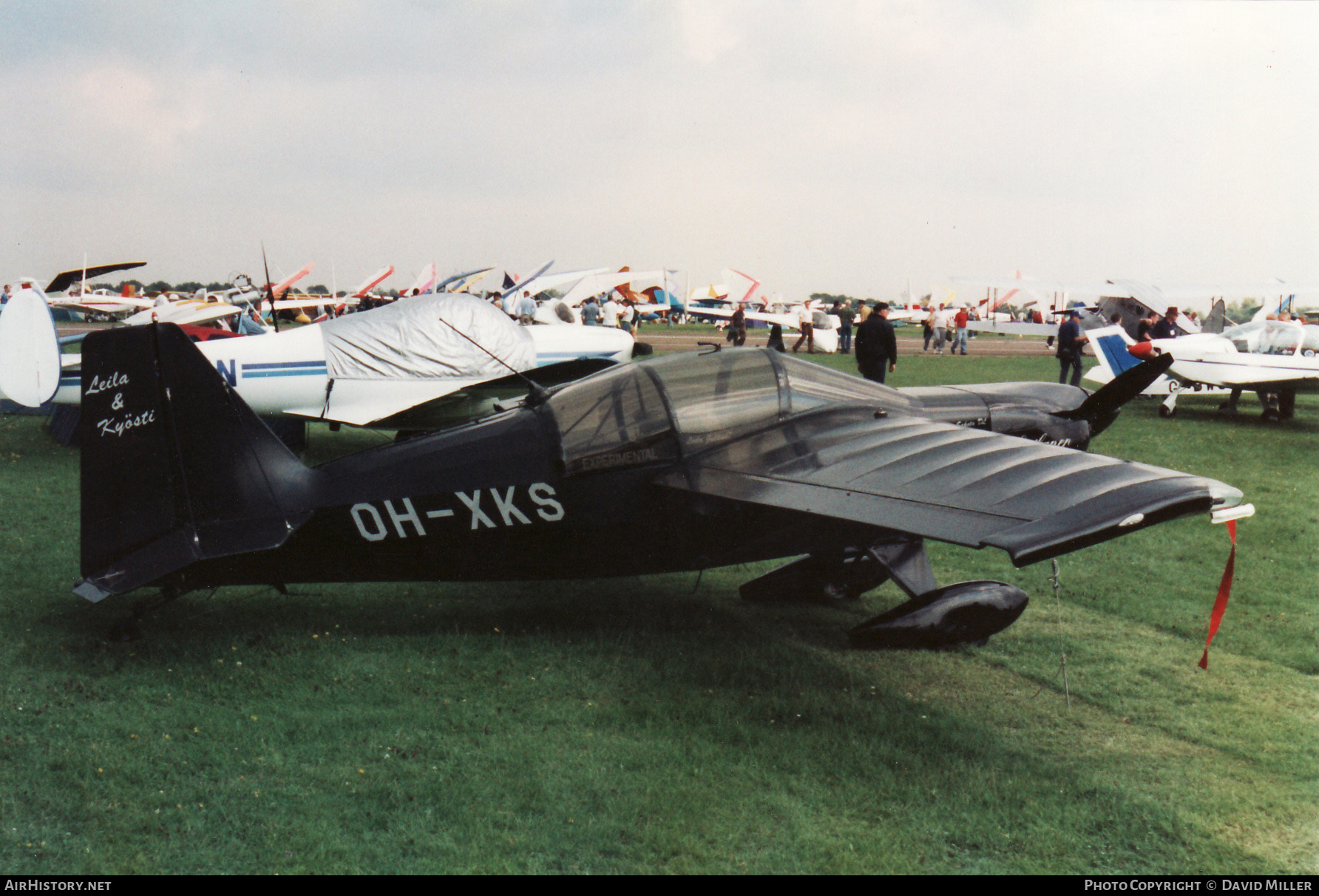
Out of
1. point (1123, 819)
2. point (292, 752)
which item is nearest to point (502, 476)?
point (292, 752)

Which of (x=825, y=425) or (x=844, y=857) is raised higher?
(x=825, y=425)

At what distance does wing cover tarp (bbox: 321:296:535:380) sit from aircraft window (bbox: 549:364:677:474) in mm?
5308

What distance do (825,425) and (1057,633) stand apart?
79.8 inches

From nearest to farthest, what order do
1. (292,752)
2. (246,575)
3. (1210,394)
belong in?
(292,752), (246,575), (1210,394)

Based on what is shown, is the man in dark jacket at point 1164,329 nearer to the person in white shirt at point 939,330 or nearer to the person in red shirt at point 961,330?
the person in red shirt at point 961,330

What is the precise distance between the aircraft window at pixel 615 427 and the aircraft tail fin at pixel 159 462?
1.57 m

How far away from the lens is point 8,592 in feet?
19.4

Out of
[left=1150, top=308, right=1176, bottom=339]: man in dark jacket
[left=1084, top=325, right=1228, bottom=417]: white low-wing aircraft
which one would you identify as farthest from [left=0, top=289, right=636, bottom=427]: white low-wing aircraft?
[left=1150, top=308, right=1176, bottom=339]: man in dark jacket

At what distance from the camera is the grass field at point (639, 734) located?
3.50 metres

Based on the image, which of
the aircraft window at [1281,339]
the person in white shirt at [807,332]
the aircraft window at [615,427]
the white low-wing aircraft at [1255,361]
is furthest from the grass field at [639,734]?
the person in white shirt at [807,332]

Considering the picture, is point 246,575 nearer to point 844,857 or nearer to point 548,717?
point 548,717

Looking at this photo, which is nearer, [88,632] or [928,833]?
[928,833]

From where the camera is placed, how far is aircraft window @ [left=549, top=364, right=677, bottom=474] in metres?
5.14

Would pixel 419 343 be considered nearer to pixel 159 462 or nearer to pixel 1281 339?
pixel 159 462
